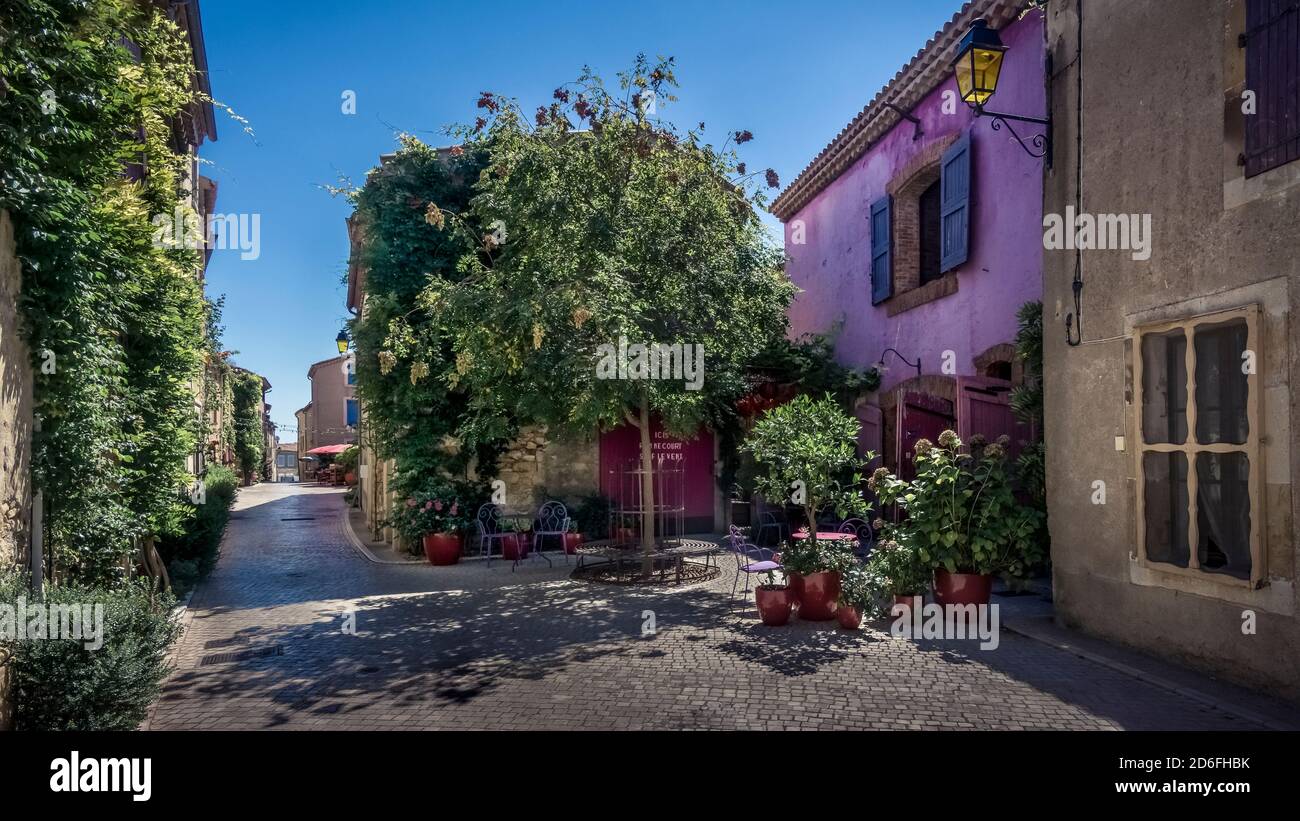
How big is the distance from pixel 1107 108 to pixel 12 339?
8.58 metres

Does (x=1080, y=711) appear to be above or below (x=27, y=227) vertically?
below

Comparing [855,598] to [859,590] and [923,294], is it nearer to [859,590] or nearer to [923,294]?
[859,590]

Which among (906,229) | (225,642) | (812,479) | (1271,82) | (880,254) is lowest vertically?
(225,642)

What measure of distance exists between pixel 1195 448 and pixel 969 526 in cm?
212

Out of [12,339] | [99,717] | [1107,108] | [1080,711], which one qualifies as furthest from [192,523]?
[1107,108]

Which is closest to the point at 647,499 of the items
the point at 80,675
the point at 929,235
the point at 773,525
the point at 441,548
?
the point at 773,525

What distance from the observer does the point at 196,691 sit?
5.62 metres

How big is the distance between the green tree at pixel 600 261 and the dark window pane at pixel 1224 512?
17.2 ft

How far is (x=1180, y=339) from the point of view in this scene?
18.9 ft

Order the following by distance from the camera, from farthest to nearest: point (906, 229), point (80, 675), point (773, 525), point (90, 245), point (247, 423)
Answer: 1. point (247, 423)
2. point (773, 525)
3. point (906, 229)
4. point (90, 245)
5. point (80, 675)

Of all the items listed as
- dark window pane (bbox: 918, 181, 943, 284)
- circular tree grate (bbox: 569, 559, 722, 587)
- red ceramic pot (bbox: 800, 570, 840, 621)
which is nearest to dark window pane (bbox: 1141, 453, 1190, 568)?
red ceramic pot (bbox: 800, 570, 840, 621)

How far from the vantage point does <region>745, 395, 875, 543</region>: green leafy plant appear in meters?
7.21

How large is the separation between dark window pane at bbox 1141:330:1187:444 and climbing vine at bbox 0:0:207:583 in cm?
804

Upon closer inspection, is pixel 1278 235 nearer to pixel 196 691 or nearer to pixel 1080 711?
pixel 1080 711
